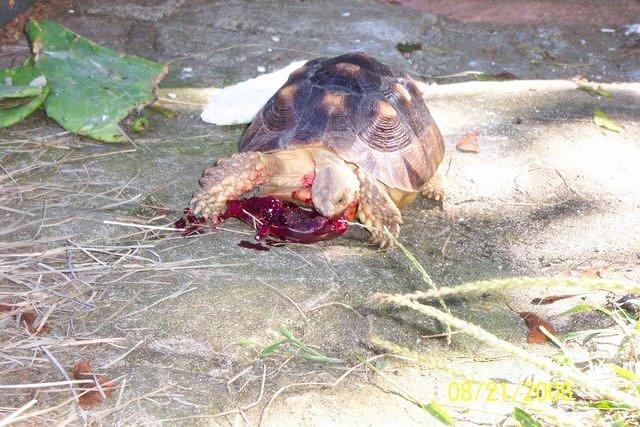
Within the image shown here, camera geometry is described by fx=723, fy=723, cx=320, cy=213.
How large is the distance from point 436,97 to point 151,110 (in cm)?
145

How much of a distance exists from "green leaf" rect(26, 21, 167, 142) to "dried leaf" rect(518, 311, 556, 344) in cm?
187

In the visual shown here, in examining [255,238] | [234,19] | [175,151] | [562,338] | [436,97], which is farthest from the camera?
[234,19]

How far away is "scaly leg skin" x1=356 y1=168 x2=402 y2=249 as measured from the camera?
2.65 meters

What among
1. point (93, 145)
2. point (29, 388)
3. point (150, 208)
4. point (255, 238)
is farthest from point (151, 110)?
point (29, 388)

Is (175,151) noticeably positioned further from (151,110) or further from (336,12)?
(336,12)

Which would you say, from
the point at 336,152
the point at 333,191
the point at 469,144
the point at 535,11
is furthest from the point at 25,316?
the point at 535,11

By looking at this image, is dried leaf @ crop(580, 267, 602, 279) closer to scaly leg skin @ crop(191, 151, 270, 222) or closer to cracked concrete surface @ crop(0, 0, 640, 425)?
cracked concrete surface @ crop(0, 0, 640, 425)

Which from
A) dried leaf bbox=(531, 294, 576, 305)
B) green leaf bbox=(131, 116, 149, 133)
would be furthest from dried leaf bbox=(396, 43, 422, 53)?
dried leaf bbox=(531, 294, 576, 305)

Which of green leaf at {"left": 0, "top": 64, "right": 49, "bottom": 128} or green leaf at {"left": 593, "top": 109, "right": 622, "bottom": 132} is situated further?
green leaf at {"left": 593, "top": 109, "right": 622, "bottom": 132}

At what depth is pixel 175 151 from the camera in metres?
3.15

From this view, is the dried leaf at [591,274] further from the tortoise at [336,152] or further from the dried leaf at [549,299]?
the tortoise at [336,152]

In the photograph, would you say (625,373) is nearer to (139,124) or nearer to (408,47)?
(139,124)

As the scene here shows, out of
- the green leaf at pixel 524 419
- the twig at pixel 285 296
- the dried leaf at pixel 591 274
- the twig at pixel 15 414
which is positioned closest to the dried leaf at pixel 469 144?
the dried leaf at pixel 591 274
